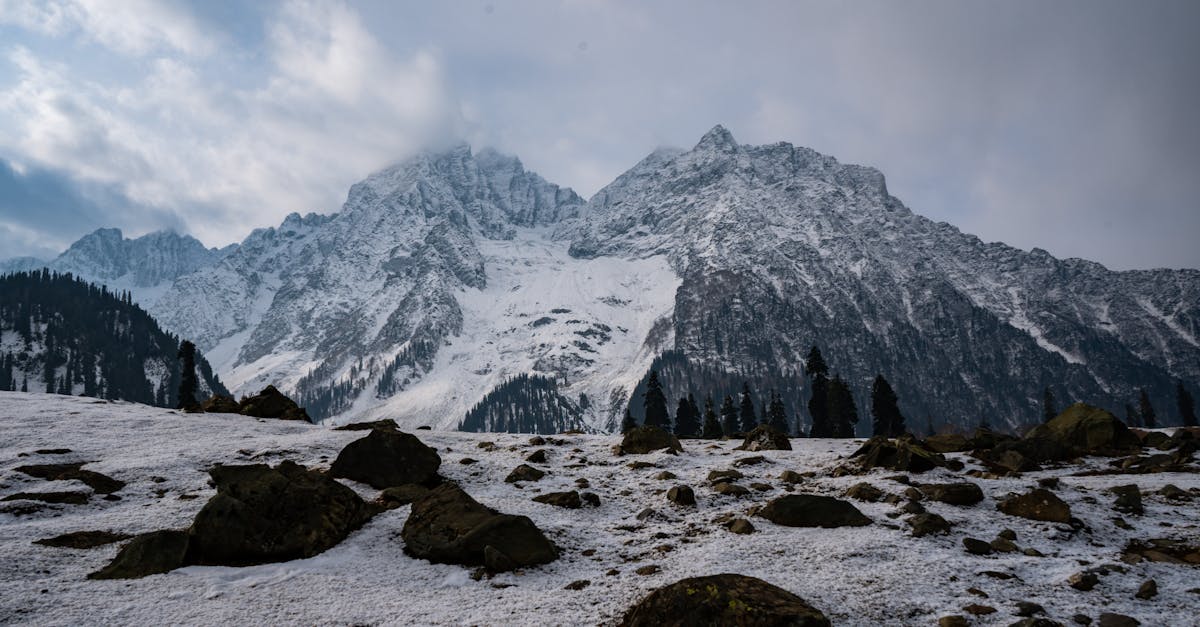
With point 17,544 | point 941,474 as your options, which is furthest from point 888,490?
point 17,544

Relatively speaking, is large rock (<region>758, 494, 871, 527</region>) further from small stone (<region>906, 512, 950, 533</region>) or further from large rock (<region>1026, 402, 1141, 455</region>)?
large rock (<region>1026, 402, 1141, 455</region>)

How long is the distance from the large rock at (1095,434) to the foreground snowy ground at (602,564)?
4.99 metres

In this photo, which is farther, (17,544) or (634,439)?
(634,439)

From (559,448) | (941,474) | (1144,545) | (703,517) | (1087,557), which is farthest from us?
(559,448)

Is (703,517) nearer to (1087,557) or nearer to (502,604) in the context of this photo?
(502,604)

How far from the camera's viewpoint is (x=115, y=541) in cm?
1753

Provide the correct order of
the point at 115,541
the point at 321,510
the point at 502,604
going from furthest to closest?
the point at 321,510 → the point at 115,541 → the point at 502,604

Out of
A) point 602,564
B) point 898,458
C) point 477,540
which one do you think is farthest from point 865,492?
point 477,540

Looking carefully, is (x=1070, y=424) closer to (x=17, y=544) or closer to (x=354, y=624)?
(x=354, y=624)

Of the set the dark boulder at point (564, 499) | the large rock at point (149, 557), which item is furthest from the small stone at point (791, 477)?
the large rock at point (149, 557)

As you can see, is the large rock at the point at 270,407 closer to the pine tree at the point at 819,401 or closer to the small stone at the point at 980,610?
the small stone at the point at 980,610

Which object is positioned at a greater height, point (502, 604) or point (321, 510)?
point (321, 510)

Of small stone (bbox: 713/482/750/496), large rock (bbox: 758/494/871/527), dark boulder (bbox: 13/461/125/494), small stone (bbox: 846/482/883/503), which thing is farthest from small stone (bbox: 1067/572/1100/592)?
dark boulder (bbox: 13/461/125/494)

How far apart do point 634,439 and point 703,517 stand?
44.9 ft
